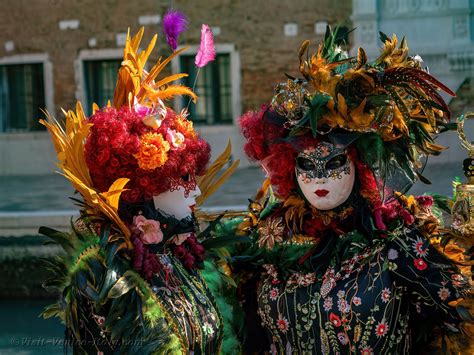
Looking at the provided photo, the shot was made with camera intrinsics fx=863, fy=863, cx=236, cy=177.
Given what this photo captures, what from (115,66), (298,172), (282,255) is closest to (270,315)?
(282,255)

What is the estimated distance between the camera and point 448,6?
433 inches

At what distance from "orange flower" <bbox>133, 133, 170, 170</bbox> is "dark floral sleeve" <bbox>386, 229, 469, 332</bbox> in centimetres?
92

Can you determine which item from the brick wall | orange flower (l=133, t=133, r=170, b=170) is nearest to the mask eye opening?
orange flower (l=133, t=133, r=170, b=170)

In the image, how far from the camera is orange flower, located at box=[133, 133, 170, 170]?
3.01m

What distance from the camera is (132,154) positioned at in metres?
3.03

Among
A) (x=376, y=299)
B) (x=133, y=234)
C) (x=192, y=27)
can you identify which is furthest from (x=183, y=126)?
(x=192, y=27)

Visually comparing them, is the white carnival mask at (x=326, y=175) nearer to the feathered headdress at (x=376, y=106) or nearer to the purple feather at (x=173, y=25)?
the feathered headdress at (x=376, y=106)

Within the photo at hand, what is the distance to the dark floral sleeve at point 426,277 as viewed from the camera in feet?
10.3

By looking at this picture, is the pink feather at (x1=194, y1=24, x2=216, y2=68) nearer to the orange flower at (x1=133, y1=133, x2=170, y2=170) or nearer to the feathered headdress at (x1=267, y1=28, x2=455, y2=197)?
→ the feathered headdress at (x1=267, y1=28, x2=455, y2=197)

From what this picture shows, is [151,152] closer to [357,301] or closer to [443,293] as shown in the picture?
[357,301]

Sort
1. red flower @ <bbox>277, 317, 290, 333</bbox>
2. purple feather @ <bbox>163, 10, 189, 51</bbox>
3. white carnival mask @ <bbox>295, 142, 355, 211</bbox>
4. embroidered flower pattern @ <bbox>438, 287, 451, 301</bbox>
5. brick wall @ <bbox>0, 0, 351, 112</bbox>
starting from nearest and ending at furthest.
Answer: embroidered flower pattern @ <bbox>438, 287, 451, 301</bbox>
white carnival mask @ <bbox>295, 142, 355, 211</bbox>
red flower @ <bbox>277, 317, 290, 333</bbox>
purple feather @ <bbox>163, 10, 189, 51</bbox>
brick wall @ <bbox>0, 0, 351, 112</bbox>

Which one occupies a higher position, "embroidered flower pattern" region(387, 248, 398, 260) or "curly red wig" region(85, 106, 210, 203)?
"curly red wig" region(85, 106, 210, 203)

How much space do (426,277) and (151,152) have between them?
3.59 ft

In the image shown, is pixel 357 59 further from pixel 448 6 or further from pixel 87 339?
pixel 448 6
